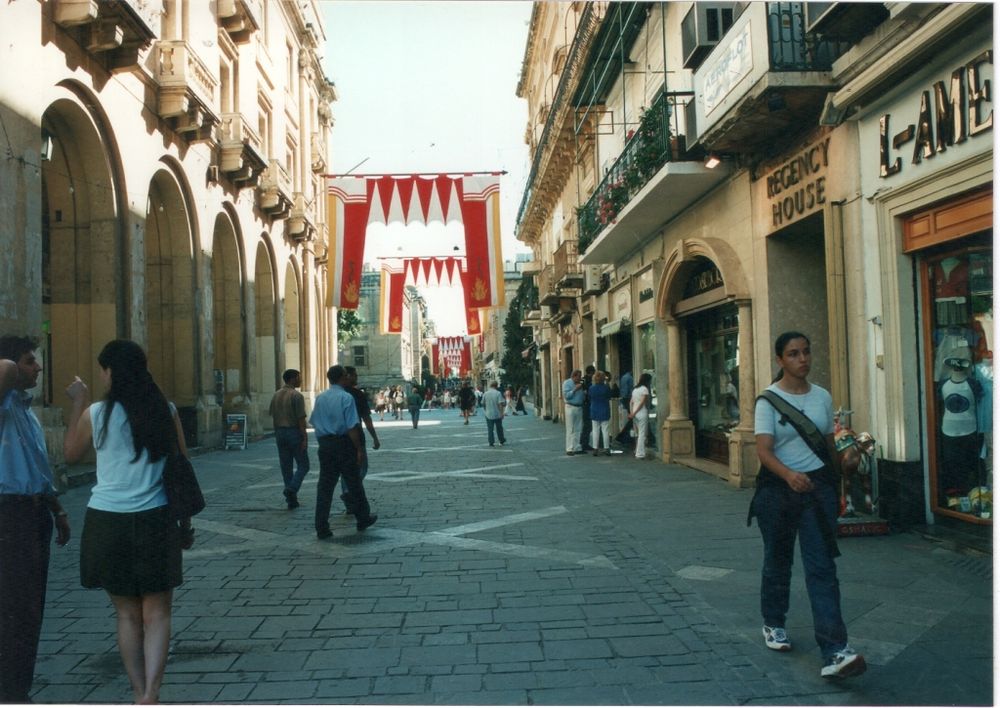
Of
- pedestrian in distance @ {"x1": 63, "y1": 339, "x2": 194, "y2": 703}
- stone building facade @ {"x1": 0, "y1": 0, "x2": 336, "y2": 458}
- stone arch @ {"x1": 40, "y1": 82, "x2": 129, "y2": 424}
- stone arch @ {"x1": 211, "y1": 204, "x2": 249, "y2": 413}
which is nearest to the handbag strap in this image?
pedestrian in distance @ {"x1": 63, "y1": 339, "x2": 194, "y2": 703}

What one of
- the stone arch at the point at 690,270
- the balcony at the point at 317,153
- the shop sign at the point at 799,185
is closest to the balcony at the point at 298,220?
the balcony at the point at 317,153

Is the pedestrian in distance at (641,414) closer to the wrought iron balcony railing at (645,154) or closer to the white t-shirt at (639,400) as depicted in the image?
the white t-shirt at (639,400)

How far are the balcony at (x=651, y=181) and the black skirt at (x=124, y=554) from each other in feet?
31.7

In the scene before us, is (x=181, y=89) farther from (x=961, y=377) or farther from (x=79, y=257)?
(x=961, y=377)

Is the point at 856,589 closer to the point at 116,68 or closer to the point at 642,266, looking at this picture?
the point at 642,266

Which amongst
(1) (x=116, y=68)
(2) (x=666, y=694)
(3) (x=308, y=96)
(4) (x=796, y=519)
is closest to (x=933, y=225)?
(4) (x=796, y=519)

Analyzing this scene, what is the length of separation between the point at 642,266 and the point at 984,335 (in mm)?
10225

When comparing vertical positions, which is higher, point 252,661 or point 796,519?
point 796,519

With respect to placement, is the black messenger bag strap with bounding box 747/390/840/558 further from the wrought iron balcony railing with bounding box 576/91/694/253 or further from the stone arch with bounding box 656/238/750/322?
the wrought iron balcony railing with bounding box 576/91/694/253

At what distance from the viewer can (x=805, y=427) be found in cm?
441

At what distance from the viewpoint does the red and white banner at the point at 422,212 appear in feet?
55.3

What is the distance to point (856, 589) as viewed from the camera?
228 inches

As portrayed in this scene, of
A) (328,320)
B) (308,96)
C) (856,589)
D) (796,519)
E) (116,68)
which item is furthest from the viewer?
(328,320)

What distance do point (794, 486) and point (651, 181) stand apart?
358 inches
